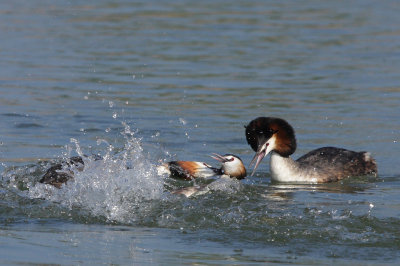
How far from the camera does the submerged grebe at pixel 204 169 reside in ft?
40.8

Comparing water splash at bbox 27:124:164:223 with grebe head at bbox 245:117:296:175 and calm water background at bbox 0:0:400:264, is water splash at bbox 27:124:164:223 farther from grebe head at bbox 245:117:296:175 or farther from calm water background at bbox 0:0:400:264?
grebe head at bbox 245:117:296:175

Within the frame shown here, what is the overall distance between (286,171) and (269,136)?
50 centimetres

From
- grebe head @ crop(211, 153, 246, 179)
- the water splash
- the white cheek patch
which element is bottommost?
the water splash

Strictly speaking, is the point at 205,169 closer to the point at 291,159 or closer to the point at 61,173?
the point at 291,159

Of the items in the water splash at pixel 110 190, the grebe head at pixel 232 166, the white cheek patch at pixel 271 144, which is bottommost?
the water splash at pixel 110 190

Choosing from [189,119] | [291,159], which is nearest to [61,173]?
[291,159]

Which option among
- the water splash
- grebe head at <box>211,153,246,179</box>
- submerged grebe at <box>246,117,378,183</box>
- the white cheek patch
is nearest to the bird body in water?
grebe head at <box>211,153,246,179</box>

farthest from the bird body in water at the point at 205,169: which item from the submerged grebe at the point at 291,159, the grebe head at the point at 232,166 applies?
the submerged grebe at the point at 291,159

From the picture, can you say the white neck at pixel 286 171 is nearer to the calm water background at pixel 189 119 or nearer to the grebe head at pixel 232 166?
the calm water background at pixel 189 119

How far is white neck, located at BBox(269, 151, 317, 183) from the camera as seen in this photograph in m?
12.8

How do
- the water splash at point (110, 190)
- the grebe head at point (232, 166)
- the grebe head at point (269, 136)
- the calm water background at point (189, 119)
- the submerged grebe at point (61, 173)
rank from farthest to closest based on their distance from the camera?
the grebe head at point (269, 136)
the grebe head at point (232, 166)
the submerged grebe at point (61, 173)
the water splash at point (110, 190)
the calm water background at point (189, 119)

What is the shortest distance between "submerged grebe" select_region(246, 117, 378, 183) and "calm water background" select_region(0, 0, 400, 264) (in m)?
0.25

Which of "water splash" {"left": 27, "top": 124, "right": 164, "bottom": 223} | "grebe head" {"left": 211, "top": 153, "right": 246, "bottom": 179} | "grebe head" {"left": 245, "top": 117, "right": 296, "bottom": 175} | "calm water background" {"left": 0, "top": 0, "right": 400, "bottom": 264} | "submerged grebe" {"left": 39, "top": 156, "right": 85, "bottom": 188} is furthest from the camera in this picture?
"grebe head" {"left": 245, "top": 117, "right": 296, "bottom": 175}

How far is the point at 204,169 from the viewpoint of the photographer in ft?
41.1
